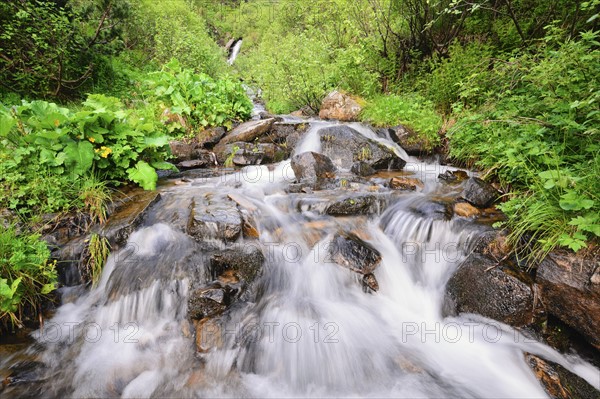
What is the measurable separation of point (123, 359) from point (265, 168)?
4.28m

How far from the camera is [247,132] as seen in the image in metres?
7.08

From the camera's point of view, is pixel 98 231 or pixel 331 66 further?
pixel 331 66

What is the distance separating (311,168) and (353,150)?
137 centimetres

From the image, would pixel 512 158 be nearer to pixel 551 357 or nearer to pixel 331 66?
pixel 551 357

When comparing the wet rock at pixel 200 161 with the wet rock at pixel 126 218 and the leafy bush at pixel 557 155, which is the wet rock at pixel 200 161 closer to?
the wet rock at pixel 126 218

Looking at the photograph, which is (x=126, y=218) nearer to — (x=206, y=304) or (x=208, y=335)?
(x=206, y=304)

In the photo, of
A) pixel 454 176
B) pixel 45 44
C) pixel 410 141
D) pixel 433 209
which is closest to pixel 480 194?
pixel 433 209

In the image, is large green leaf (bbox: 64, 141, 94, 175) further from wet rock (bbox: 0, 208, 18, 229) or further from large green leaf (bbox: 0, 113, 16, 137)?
wet rock (bbox: 0, 208, 18, 229)

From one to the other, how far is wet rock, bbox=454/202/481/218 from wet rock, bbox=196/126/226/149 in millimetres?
5480

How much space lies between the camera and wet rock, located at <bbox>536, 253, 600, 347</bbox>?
2271mm

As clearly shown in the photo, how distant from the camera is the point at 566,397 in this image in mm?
2139

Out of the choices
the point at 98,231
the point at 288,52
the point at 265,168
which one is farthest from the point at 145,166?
the point at 288,52

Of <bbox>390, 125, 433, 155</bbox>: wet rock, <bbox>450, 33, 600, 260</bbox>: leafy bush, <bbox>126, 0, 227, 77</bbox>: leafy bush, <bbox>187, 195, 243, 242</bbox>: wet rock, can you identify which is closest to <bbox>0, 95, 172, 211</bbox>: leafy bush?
<bbox>187, 195, 243, 242</bbox>: wet rock

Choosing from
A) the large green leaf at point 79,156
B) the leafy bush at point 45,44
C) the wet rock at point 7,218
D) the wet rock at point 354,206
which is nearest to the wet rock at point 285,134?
the wet rock at point 354,206
